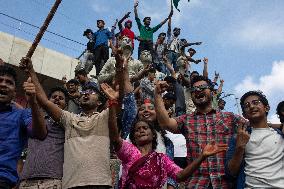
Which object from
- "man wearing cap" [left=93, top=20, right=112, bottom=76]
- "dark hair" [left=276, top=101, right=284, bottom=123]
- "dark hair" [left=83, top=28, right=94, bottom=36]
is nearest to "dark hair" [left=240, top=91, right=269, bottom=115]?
"dark hair" [left=276, top=101, right=284, bottom=123]

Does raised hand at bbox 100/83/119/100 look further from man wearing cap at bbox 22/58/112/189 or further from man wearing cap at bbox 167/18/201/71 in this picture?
man wearing cap at bbox 167/18/201/71

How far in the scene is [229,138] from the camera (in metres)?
3.77

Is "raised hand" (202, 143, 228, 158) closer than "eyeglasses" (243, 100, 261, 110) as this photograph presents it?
Yes

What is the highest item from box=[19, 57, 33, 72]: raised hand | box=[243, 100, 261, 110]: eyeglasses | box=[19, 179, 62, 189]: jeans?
box=[19, 57, 33, 72]: raised hand

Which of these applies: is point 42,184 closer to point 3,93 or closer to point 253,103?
point 3,93

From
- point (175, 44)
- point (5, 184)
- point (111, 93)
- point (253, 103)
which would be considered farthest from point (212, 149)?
point (175, 44)

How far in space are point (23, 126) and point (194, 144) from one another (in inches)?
62.5

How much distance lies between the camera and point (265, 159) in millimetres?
3574

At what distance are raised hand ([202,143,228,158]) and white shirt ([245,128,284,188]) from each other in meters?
0.30

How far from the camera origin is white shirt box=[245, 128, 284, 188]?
3461 millimetres

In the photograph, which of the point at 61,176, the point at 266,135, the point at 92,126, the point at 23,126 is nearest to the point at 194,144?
the point at 266,135

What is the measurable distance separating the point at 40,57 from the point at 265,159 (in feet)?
34.0

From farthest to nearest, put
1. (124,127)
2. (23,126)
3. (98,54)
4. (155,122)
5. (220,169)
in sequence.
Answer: (98,54) < (155,122) < (124,127) < (220,169) < (23,126)

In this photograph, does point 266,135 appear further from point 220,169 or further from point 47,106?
point 47,106
